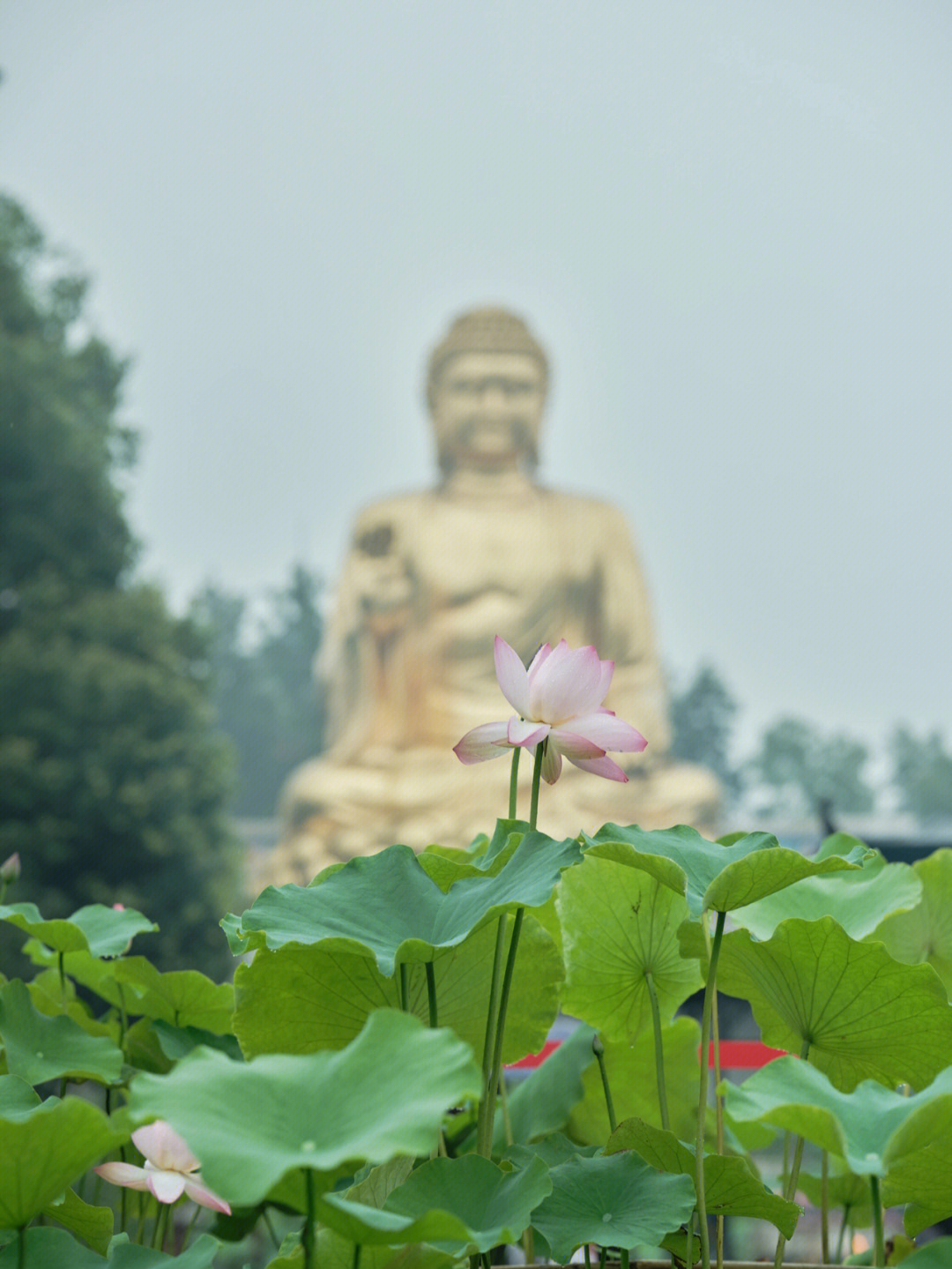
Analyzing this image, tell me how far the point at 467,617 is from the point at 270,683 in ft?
7.42

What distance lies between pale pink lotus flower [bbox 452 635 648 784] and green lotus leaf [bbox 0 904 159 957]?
0.15 metres

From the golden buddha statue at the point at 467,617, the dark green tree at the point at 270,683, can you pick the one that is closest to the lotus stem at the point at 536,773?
the golden buddha statue at the point at 467,617

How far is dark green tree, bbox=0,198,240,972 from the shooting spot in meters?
4.33

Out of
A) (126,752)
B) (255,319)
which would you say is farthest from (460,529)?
(255,319)

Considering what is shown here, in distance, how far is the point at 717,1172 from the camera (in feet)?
1.02

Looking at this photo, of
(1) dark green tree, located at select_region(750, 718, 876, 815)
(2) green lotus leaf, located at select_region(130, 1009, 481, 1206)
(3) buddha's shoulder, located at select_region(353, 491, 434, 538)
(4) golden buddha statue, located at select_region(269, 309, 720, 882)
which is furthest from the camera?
(1) dark green tree, located at select_region(750, 718, 876, 815)

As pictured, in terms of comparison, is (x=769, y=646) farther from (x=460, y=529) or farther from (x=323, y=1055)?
(x=323, y=1055)

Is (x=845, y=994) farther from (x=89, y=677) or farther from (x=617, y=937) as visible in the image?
(x=89, y=677)

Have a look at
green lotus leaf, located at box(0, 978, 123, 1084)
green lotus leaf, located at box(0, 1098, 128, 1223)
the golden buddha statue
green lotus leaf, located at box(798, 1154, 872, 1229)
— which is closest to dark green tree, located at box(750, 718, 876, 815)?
the golden buddha statue

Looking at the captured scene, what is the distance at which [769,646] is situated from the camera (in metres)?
6.56

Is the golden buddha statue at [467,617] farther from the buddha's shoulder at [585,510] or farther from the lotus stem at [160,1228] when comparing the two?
the lotus stem at [160,1228]

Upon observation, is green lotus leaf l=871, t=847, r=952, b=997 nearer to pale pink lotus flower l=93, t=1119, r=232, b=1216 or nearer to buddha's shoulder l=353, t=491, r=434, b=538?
pale pink lotus flower l=93, t=1119, r=232, b=1216

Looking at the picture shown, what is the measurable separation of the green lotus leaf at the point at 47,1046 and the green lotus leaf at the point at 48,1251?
75mm

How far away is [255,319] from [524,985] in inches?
254
